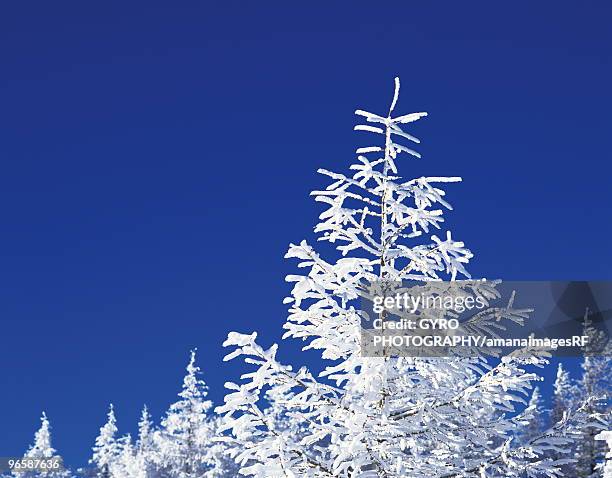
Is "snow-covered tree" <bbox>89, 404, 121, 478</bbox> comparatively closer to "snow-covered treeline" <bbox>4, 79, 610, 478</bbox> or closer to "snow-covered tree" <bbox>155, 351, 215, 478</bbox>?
"snow-covered tree" <bbox>155, 351, 215, 478</bbox>

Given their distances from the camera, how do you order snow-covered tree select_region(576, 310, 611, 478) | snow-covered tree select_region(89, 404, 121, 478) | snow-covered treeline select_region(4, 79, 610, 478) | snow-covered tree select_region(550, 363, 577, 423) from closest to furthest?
1. snow-covered treeline select_region(4, 79, 610, 478)
2. snow-covered tree select_region(576, 310, 611, 478)
3. snow-covered tree select_region(550, 363, 577, 423)
4. snow-covered tree select_region(89, 404, 121, 478)

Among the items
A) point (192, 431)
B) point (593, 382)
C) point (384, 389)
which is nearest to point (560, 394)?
point (593, 382)

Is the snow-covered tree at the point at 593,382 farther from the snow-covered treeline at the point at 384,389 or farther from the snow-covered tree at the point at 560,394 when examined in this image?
the snow-covered treeline at the point at 384,389

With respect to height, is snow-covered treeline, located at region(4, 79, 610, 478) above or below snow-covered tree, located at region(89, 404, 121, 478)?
below

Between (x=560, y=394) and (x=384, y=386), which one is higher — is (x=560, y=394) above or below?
above

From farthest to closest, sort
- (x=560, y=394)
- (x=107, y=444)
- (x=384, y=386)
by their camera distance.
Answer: (x=107, y=444) < (x=560, y=394) < (x=384, y=386)

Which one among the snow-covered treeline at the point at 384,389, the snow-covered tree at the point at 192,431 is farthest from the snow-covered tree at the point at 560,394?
the snow-covered treeline at the point at 384,389

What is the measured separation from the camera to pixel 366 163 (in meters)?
12.4

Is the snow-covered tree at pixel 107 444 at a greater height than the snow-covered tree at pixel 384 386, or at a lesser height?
greater

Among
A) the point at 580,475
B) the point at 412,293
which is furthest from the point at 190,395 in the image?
the point at 412,293

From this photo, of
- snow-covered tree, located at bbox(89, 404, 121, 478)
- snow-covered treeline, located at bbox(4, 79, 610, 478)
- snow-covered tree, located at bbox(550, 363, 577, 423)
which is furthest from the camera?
snow-covered tree, located at bbox(89, 404, 121, 478)

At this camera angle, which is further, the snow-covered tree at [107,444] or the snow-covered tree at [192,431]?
the snow-covered tree at [107,444]

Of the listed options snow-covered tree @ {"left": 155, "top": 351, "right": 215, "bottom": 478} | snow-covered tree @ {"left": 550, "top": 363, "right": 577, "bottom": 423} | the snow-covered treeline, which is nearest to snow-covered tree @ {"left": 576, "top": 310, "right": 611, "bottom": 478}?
snow-covered tree @ {"left": 550, "top": 363, "right": 577, "bottom": 423}

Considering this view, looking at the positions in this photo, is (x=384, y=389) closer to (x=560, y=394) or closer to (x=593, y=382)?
(x=593, y=382)
